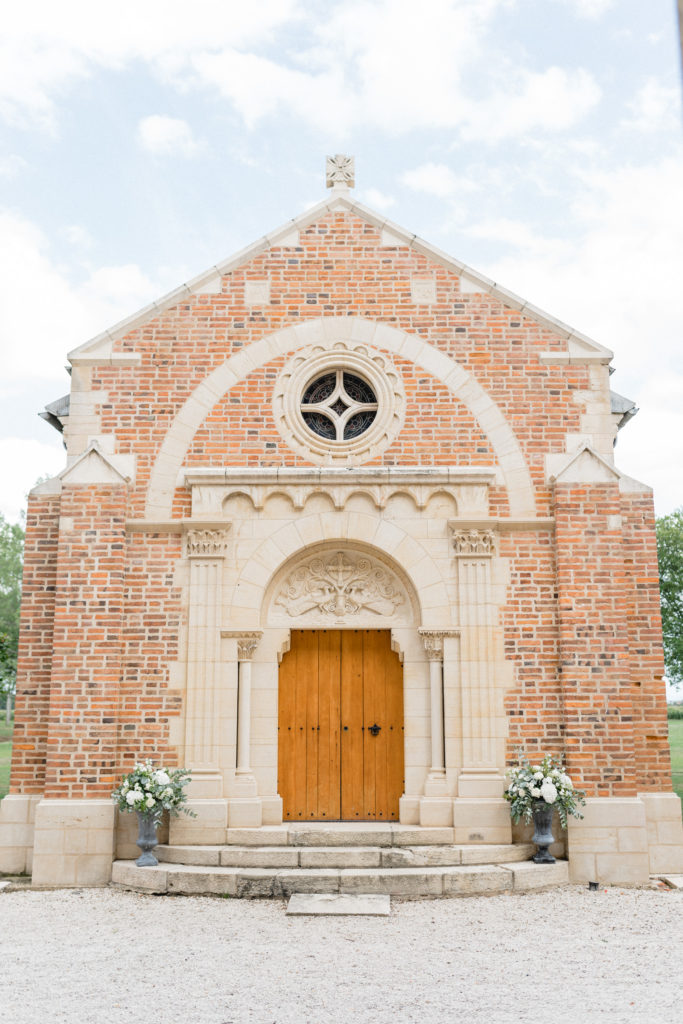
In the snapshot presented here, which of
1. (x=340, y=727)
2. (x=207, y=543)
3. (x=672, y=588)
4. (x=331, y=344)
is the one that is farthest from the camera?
(x=672, y=588)

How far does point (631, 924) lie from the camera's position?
25.8 ft

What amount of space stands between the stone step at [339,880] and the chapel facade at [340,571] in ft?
1.97

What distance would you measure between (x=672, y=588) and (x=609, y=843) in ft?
47.0

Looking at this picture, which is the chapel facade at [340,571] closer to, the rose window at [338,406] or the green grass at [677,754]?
the rose window at [338,406]

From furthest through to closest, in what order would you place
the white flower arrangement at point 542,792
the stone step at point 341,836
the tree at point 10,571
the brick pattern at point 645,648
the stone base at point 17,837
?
the tree at point 10,571
the brick pattern at point 645,648
the stone base at point 17,837
the stone step at point 341,836
the white flower arrangement at point 542,792

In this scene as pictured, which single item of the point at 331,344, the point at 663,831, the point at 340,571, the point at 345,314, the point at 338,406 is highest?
the point at 345,314

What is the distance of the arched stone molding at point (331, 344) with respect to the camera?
10422 millimetres

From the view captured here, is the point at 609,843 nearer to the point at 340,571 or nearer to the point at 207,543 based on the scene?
the point at 340,571

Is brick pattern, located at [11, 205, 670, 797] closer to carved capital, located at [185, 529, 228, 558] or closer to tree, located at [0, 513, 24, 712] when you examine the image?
carved capital, located at [185, 529, 228, 558]

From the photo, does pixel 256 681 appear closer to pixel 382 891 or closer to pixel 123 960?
pixel 382 891

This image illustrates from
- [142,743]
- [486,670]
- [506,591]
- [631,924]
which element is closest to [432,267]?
[506,591]

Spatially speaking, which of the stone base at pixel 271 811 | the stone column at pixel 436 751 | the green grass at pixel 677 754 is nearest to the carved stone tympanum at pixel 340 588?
the stone column at pixel 436 751

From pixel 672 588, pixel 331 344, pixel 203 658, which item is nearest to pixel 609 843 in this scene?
pixel 203 658

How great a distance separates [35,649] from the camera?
33.6 ft
